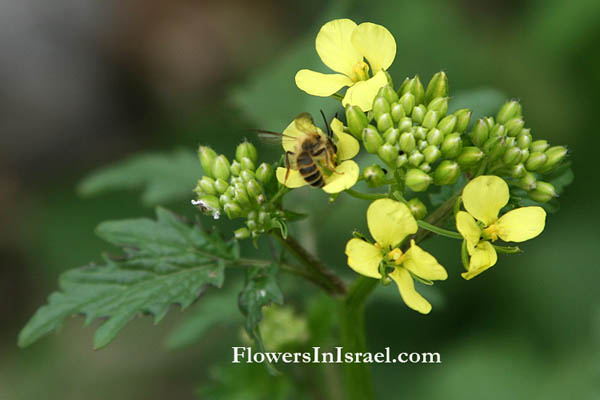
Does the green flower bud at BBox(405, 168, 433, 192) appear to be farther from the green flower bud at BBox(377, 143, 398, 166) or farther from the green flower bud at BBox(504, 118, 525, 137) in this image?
the green flower bud at BBox(504, 118, 525, 137)

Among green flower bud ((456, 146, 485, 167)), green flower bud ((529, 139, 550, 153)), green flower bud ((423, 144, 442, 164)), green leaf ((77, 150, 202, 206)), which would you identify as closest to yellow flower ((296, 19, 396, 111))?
green flower bud ((423, 144, 442, 164))

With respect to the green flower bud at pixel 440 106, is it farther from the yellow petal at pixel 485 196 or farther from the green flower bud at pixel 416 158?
the yellow petal at pixel 485 196

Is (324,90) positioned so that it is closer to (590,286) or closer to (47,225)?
(590,286)

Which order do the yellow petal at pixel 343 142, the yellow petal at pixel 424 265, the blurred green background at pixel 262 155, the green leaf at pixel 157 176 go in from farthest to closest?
1. the blurred green background at pixel 262 155
2. the green leaf at pixel 157 176
3. the yellow petal at pixel 343 142
4. the yellow petal at pixel 424 265

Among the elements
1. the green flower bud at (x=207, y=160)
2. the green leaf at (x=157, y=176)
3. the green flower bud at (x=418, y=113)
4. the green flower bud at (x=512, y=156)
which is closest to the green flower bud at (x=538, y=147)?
the green flower bud at (x=512, y=156)

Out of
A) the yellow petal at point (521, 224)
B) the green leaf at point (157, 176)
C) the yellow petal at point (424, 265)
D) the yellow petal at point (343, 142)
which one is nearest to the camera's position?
the yellow petal at point (424, 265)
